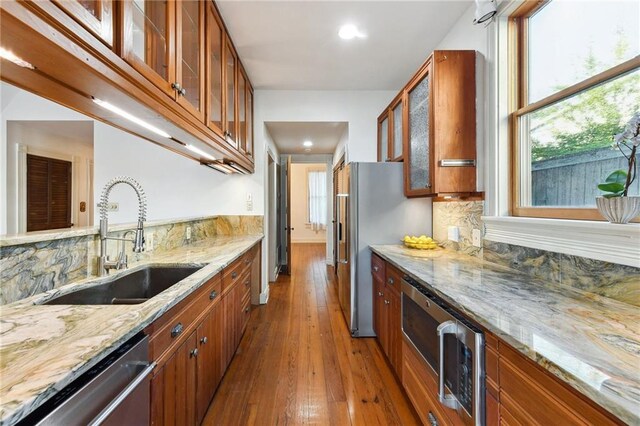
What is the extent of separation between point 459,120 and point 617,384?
1.70 meters

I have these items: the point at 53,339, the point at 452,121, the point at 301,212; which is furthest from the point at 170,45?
the point at 301,212

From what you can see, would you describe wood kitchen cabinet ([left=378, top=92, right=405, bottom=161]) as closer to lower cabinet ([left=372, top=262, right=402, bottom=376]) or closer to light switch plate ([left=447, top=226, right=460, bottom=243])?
light switch plate ([left=447, top=226, right=460, bottom=243])

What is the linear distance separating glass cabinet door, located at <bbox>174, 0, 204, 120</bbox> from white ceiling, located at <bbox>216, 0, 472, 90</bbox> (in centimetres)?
43

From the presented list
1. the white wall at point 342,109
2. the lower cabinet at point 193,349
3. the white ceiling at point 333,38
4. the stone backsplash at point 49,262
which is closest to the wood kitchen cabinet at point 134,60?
the white ceiling at point 333,38

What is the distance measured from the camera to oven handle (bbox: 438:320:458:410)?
1096 millimetres

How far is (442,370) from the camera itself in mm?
1159

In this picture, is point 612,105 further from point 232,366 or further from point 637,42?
point 232,366

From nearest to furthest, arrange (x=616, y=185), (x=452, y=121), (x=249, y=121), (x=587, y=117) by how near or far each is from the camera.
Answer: (x=616, y=185)
(x=587, y=117)
(x=452, y=121)
(x=249, y=121)

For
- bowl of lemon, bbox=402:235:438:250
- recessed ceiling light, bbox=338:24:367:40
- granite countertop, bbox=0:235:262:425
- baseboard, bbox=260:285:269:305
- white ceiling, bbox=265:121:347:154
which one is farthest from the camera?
white ceiling, bbox=265:121:347:154

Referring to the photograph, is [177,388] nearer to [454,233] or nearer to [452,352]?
[452,352]

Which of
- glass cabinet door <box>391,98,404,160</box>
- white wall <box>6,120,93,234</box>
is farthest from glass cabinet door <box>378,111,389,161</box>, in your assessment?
white wall <box>6,120,93,234</box>

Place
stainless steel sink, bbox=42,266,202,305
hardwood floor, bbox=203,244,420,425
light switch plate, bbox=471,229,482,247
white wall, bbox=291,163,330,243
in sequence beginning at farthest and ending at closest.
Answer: white wall, bbox=291,163,330,243
light switch plate, bbox=471,229,482,247
hardwood floor, bbox=203,244,420,425
stainless steel sink, bbox=42,266,202,305

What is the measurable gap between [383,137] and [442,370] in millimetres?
2589

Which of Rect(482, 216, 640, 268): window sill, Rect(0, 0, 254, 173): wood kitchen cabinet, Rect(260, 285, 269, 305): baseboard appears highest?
Rect(0, 0, 254, 173): wood kitchen cabinet
